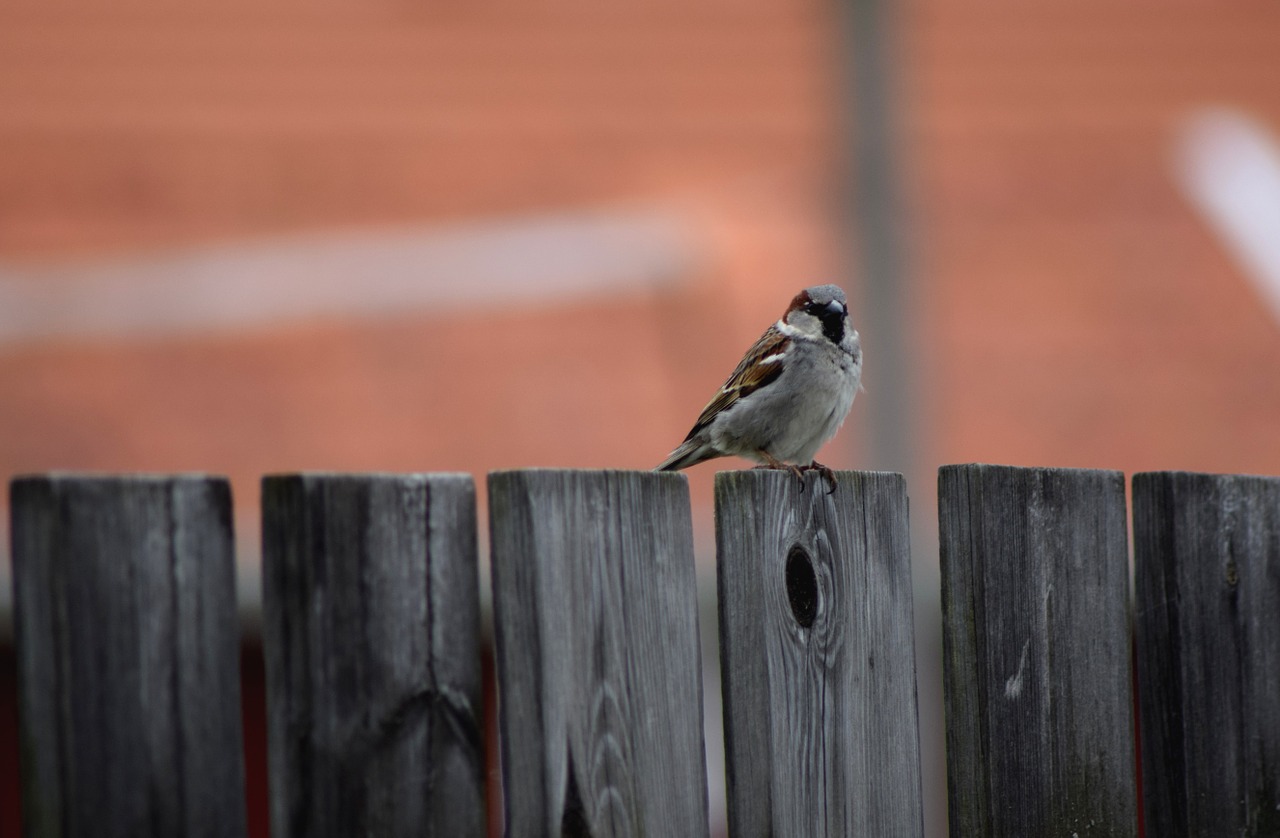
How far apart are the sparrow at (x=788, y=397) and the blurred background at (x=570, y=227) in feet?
6.65

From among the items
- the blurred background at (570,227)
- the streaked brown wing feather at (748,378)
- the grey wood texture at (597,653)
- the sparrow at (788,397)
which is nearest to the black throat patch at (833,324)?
→ the sparrow at (788,397)

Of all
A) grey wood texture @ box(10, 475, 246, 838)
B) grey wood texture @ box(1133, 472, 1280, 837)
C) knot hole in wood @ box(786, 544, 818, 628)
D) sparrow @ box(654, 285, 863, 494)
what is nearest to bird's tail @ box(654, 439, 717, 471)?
sparrow @ box(654, 285, 863, 494)

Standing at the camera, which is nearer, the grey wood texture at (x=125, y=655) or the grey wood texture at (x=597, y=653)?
the grey wood texture at (x=125, y=655)

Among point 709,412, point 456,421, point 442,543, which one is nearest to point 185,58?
point 456,421

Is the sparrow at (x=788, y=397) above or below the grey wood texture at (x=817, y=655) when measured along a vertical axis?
above

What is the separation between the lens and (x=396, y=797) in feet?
5.71

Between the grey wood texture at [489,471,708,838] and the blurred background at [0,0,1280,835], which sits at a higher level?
the blurred background at [0,0,1280,835]

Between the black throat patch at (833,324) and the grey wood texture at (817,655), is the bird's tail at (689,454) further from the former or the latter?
the grey wood texture at (817,655)

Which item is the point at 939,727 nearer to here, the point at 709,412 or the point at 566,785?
the point at 709,412

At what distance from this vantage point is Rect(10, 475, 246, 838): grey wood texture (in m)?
1.60

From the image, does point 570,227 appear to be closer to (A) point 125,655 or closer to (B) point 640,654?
(B) point 640,654

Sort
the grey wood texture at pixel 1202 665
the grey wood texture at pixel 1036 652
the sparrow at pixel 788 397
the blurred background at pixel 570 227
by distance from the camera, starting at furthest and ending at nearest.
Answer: the blurred background at pixel 570 227, the sparrow at pixel 788 397, the grey wood texture at pixel 1202 665, the grey wood texture at pixel 1036 652

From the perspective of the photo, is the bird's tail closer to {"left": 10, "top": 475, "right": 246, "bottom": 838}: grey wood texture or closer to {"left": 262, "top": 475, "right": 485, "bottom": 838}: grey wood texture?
{"left": 262, "top": 475, "right": 485, "bottom": 838}: grey wood texture

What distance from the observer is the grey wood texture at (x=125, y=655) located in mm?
1603
